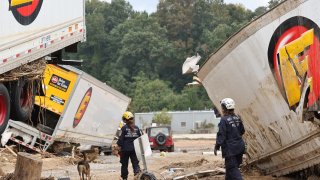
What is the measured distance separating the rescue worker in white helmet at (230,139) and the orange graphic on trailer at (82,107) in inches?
547

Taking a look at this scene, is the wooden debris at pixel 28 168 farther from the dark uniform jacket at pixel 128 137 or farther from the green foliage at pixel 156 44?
Result: the green foliage at pixel 156 44

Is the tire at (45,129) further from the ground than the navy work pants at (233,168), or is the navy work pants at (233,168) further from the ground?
the tire at (45,129)

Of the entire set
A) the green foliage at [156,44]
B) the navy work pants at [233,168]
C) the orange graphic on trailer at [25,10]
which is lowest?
the navy work pants at [233,168]

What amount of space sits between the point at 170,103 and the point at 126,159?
68284mm

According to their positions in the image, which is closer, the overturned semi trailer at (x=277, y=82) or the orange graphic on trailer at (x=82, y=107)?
the overturned semi trailer at (x=277, y=82)

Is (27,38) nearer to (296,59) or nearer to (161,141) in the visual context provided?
(296,59)

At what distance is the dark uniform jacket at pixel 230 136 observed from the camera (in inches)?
387

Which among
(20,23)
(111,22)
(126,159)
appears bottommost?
(126,159)

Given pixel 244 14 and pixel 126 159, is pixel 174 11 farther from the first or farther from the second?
pixel 126 159

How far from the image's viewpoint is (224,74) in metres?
11.7

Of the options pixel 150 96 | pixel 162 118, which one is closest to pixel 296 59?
Result: pixel 162 118

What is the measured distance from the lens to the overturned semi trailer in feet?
30.8

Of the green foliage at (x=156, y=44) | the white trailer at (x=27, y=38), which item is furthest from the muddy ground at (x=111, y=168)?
the green foliage at (x=156, y=44)

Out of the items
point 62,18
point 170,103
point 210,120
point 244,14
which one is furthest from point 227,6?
point 62,18
